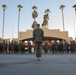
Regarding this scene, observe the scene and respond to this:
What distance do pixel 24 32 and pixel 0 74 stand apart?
60.8 meters

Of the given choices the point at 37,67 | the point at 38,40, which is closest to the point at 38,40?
the point at 38,40

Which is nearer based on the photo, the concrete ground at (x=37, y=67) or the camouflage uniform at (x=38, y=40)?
the concrete ground at (x=37, y=67)

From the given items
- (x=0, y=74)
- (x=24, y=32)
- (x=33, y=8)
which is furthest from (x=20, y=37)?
(x=0, y=74)

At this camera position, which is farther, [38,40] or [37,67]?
[38,40]

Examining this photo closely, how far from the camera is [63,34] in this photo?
216ft

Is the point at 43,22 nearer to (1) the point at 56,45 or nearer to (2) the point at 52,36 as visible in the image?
(2) the point at 52,36

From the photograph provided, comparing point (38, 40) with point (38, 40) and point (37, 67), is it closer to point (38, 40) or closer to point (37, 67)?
point (38, 40)

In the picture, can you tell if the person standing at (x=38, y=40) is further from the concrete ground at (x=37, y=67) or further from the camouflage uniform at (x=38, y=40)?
the concrete ground at (x=37, y=67)

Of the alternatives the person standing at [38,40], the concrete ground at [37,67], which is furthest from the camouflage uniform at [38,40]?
the concrete ground at [37,67]

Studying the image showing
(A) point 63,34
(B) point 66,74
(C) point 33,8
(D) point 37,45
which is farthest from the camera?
(C) point 33,8

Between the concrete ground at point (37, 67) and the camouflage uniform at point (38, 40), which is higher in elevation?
the camouflage uniform at point (38, 40)

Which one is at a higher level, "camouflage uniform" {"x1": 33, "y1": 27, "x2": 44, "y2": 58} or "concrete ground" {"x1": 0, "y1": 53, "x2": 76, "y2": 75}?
"camouflage uniform" {"x1": 33, "y1": 27, "x2": 44, "y2": 58}

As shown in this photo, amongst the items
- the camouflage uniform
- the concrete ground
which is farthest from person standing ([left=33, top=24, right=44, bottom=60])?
the concrete ground

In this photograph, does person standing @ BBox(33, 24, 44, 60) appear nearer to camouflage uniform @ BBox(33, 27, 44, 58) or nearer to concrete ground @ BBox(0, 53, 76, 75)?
camouflage uniform @ BBox(33, 27, 44, 58)
